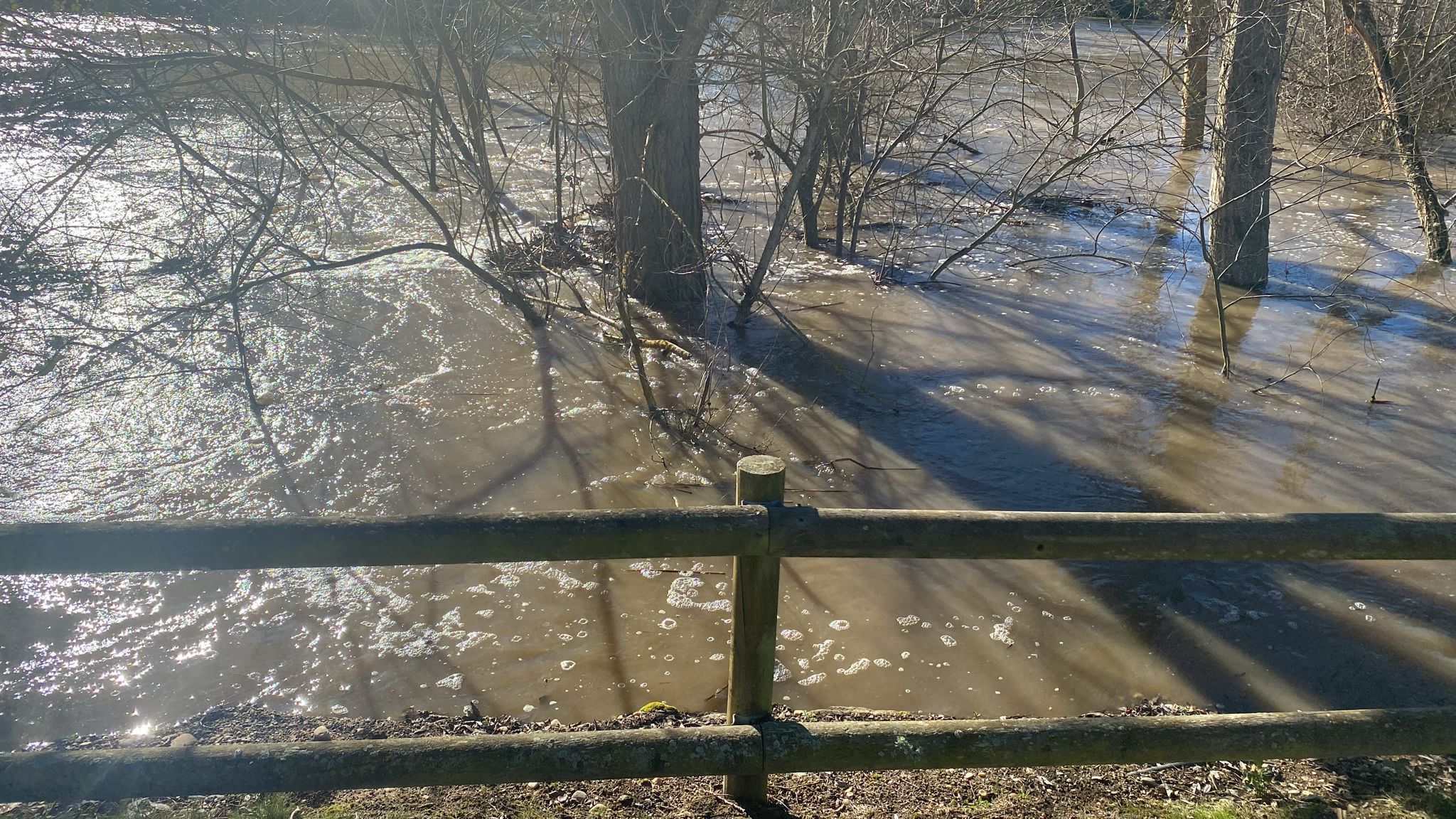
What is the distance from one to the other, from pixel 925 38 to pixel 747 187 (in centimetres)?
619

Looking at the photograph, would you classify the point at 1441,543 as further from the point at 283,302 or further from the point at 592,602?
the point at 283,302

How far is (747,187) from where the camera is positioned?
13.3 metres

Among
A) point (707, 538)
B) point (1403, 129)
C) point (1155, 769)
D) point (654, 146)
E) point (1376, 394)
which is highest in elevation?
point (1403, 129)

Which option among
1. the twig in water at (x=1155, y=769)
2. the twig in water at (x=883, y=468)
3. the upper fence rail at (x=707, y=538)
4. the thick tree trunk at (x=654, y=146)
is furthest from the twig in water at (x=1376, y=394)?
the upper fence rail at (x=707, y=538)

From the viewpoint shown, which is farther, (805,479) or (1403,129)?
(1403,129)

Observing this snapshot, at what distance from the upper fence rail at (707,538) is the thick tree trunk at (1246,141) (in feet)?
19.9

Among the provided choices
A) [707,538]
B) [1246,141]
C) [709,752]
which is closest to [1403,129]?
[1246,141]

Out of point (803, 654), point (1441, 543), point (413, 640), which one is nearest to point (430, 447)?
point (413, 640)

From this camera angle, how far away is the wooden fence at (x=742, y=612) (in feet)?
8.55

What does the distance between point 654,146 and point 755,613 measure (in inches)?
244

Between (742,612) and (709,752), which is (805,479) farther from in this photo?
(709,752)

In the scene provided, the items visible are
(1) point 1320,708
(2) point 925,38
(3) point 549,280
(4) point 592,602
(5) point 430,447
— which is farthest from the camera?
(3) point 549,280

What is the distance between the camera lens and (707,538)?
2.72 meters

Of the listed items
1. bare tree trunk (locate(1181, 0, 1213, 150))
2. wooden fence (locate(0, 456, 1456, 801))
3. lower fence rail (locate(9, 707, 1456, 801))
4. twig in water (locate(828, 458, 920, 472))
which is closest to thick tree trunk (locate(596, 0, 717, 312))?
twig in water (locate(828, 458, 920, 472))
